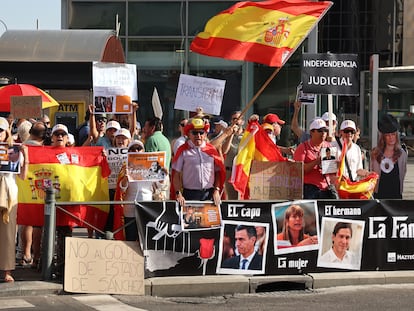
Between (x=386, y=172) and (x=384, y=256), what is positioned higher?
(x=386, y=172)

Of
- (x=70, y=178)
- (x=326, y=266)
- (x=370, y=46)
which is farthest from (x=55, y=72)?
(x=370, y=46)

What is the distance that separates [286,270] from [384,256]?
1209mm

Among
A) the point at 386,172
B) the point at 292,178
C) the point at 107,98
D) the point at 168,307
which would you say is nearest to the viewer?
the point at 168,307

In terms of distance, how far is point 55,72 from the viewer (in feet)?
63.2

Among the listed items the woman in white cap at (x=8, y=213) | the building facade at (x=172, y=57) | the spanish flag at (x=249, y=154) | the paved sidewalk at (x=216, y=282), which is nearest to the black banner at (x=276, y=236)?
the paved sidewalk at (x=216, y=282)

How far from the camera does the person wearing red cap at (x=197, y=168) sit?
10320 mm

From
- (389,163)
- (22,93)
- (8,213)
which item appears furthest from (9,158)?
(22,93)

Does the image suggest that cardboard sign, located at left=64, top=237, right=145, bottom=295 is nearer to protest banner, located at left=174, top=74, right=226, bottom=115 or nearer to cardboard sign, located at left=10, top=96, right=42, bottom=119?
protest banner, located at left=174, top=74, right=226, bottom=115

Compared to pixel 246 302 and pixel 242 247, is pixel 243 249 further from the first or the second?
pixel 246 302

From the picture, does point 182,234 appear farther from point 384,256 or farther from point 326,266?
point 384,256

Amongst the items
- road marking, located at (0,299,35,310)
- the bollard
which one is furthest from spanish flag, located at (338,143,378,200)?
road marking, located at (0,299,35,310)

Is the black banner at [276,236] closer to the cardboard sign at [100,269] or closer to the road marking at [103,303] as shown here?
the cardboard sign at [100,269]

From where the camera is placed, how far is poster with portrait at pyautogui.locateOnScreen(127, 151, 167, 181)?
10.1 metres

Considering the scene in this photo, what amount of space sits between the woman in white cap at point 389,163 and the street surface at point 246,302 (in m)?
1.87
